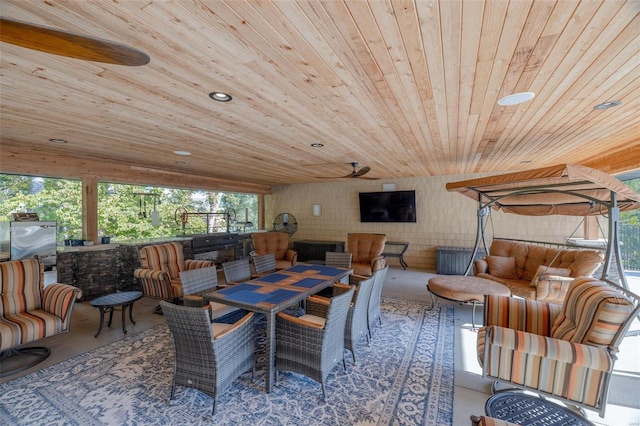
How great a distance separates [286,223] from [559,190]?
721 centimetres

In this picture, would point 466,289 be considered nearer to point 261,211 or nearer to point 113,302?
point 113,302

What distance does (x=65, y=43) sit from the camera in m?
1.07

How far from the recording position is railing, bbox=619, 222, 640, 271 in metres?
5.86

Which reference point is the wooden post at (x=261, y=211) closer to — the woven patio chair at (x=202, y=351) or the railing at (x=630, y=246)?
the woven patio chair at (x=202, y=351)

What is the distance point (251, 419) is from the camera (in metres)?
2.06

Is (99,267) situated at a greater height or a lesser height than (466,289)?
greater

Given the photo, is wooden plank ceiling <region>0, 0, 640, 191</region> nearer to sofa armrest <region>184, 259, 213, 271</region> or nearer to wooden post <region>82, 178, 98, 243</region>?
wooden post <region>82, 178, 98, 243</region>

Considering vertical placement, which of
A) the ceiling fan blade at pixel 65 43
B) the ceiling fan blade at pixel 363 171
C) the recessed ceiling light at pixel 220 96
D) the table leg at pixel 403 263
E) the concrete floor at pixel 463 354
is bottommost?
the concrete floor at pixel 463 354

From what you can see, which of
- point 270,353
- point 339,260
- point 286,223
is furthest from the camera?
point 286,223

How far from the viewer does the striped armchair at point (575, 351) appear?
1.75 metres

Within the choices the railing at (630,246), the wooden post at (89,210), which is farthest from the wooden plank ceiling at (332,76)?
the railing at (630,246)

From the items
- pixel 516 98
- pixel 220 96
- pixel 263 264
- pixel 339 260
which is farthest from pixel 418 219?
pixel 220 96

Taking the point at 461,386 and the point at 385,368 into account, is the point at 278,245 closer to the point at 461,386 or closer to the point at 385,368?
the point at 385,368

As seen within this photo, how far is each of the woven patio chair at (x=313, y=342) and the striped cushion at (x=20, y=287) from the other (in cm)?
286
